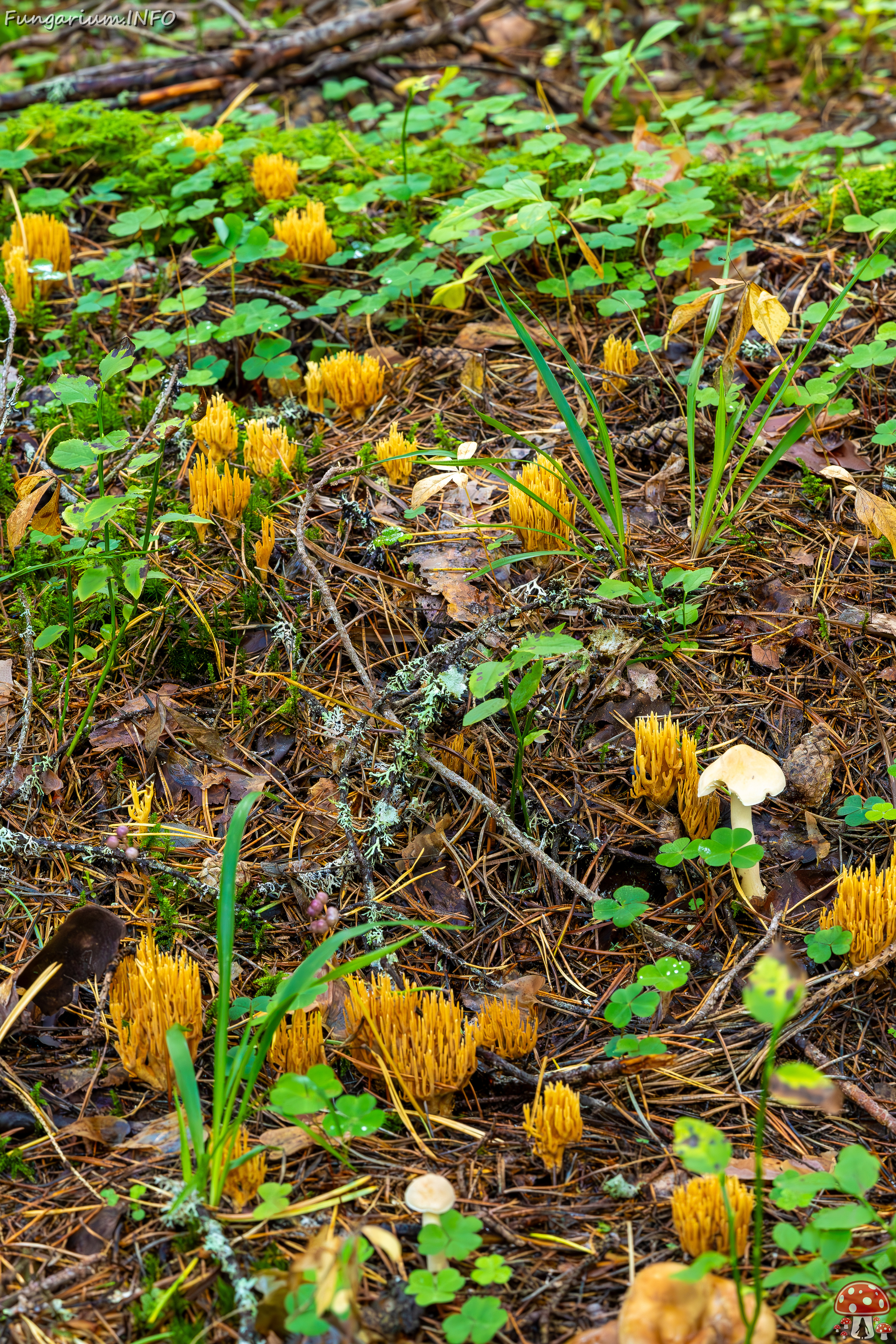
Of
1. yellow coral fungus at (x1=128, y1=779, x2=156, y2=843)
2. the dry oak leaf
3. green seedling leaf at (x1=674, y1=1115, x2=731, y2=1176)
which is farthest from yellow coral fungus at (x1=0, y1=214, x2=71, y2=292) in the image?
green seedling leaf at (x1=674, y1=1115, x2=731, y2=1176)

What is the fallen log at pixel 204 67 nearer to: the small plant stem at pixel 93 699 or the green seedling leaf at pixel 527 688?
the small plant stem at pixel 93 699

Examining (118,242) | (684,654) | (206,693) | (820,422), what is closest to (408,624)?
(206,693)

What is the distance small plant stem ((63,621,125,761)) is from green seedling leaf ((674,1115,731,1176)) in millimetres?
1876

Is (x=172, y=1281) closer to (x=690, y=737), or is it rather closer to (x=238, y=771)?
(x=238, y=771)

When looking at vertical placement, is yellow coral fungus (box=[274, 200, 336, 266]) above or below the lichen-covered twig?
above

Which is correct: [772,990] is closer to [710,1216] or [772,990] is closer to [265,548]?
[710,1216]

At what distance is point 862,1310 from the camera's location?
1.78 metres

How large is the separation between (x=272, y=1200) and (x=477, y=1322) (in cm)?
44

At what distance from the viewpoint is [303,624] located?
3145 mm

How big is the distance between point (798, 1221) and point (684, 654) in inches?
61.4

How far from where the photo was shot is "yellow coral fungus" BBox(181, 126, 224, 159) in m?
4.63

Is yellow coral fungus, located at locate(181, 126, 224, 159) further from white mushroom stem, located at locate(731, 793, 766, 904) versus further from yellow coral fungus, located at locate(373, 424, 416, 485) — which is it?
white mushroom stem, located at locate(731, 793, 766, 904)

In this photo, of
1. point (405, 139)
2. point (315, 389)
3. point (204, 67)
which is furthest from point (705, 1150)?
point (204, 67)

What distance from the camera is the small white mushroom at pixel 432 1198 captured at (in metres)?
1.85
